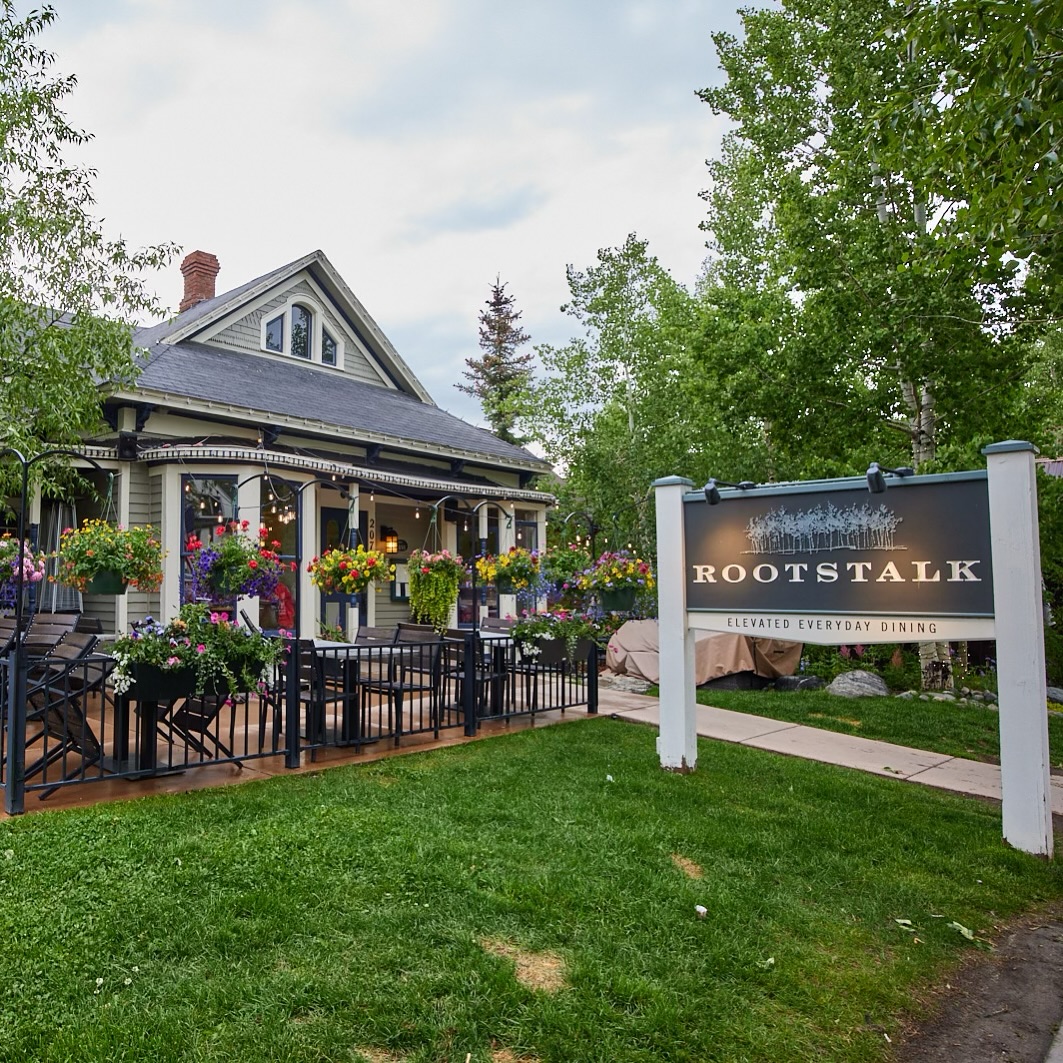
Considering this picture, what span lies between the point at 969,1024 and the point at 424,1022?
73.9 inches

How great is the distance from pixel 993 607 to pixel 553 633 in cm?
402

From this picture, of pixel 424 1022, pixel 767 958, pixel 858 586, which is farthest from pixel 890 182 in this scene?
pixel 424 1022

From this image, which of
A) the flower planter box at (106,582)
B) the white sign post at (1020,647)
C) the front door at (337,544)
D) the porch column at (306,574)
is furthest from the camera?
the front door at (337,544)

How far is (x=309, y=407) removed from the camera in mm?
12117

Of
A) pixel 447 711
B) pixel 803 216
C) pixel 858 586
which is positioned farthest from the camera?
pixel 803 216

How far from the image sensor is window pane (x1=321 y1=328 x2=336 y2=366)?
14.7 m

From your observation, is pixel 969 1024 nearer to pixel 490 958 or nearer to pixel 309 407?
pixel 490 958

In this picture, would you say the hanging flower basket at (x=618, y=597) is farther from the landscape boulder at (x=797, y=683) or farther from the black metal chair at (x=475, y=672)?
the landscape boulder at (x=797, y=683)

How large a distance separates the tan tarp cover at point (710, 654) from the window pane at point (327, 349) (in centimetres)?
781

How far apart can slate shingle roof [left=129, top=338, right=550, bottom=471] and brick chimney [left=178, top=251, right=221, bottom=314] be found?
7.83ft

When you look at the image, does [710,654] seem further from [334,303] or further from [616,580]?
[334,303]

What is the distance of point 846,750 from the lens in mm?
6758

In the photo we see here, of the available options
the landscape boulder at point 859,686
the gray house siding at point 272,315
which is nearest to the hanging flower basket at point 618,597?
the landscape boulder at point 859,686

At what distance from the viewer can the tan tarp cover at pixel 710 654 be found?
9.98m
